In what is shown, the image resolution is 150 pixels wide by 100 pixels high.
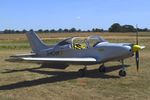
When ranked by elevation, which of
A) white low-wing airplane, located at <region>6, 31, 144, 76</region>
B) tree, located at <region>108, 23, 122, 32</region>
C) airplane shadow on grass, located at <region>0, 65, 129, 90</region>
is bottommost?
tree, located at <region>108, 23, 122, 32</region>

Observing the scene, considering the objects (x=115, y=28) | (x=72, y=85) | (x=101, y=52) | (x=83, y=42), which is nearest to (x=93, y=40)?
(x=83, y=42)

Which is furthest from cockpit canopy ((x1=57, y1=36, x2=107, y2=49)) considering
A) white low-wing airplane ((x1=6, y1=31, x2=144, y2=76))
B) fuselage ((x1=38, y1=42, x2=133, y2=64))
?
fuselage ((x1=38, y1=42, x2=133, y2=64))

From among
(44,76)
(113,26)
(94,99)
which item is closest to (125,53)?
(44,76)

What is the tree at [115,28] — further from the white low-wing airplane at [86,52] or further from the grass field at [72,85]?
the grass field at [72,85]

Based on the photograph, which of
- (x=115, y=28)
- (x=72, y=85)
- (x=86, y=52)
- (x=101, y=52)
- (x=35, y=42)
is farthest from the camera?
(x=115, y=28)

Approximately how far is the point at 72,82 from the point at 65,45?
11.2 ft

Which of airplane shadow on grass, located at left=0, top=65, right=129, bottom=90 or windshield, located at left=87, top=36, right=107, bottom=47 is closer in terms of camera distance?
airplane shadow on grass, located at left=0, top=65, right=129, bottom=90

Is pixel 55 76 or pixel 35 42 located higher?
pixel 35 42

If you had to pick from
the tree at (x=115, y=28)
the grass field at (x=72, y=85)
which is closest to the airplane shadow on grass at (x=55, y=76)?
the grass field at (x=72, y=85)

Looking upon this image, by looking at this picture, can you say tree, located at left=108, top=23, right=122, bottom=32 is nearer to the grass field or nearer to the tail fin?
the tail fin

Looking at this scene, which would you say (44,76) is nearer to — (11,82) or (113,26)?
(11,82)

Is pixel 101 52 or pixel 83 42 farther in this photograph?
pixel 83 42

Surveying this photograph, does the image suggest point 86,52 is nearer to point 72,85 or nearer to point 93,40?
point 93,40

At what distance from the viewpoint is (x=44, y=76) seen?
51.8ft
